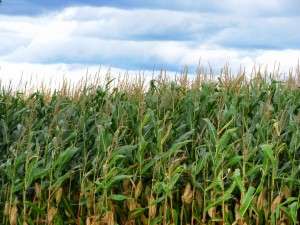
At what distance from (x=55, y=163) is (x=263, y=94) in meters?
3.43

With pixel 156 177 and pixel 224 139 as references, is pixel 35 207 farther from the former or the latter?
pixel 224 139

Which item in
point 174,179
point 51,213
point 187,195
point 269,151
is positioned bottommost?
point 51,213

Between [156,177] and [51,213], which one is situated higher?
[156,177]

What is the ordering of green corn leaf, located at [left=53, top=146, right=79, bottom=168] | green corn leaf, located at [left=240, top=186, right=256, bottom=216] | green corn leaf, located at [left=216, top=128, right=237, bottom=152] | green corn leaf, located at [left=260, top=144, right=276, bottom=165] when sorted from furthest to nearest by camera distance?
green corn leaf, located at [left=53, top=146, right=79, bottom=168], green corn leaf, located at [left=216, top=128, right=237, bottom=152], green corn leaf, located at [left=260, top=144, right=276, bottom=165], green corn leaf, located at [left=240, top=186, right=256, bottom=216]

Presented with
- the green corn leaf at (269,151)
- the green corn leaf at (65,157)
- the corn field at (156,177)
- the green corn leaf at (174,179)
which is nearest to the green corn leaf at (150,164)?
the corn field at (156,177)

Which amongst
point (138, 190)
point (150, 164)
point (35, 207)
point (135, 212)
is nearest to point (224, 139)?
point (150, 164)

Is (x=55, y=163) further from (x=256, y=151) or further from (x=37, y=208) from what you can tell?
(x=256, y=151)

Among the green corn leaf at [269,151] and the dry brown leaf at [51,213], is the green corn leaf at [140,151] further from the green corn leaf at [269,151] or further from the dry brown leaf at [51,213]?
the green corn leaf at [269,151]

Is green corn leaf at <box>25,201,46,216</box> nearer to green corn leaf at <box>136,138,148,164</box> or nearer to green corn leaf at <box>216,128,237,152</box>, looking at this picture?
green corn leaf at <box>136,138,148,164</box>

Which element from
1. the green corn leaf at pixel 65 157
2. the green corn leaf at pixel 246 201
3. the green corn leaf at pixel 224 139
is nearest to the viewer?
the green corn leaf at pixel 246 201

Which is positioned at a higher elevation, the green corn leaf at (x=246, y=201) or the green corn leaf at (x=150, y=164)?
the green corn leaf at (x=150, y=164)

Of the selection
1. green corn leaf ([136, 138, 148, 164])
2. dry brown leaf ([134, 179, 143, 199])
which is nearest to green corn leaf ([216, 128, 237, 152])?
green corn leaf ([136, 138, 148, 164])

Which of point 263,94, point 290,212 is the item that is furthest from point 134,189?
point 263,94

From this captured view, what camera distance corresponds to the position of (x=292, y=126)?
6215 mm
